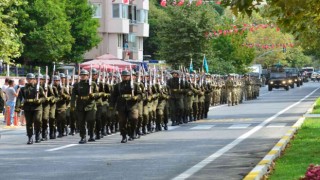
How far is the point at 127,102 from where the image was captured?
24391mm

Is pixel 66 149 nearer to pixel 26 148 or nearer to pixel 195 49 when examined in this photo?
pixel 26 148

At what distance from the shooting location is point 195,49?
2837 inches

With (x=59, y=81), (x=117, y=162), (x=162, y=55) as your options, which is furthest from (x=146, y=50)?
(x=117, y=162)

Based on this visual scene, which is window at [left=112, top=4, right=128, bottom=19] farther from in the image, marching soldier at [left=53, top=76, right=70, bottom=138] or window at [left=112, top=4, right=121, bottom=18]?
marching soldier at [left=53, top=76, right=70, bottom=138]

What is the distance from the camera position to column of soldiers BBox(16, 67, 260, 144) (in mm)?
24312

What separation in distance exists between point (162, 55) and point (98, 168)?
5621 cm

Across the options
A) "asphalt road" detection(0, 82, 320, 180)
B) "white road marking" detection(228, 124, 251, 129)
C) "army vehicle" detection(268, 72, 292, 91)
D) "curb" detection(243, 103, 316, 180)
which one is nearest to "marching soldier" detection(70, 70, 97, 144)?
"asphalt road" detection(0, 82, 320, 180)

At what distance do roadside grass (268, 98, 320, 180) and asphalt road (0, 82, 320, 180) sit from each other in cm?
60

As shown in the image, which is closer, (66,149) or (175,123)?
(66,149)

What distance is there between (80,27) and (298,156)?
195 ft

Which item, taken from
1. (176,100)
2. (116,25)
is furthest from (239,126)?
(116,25)

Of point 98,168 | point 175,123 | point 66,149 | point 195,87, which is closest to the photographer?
Result: point 98,168

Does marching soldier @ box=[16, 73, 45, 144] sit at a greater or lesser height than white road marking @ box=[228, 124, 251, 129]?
greater

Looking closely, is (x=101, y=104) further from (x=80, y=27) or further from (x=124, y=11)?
(x=124, y=11)
